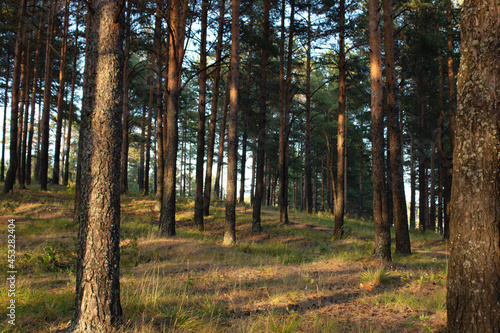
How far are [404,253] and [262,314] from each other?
7.09m

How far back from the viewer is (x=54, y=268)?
6.78 m

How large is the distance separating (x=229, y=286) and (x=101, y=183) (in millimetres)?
3391

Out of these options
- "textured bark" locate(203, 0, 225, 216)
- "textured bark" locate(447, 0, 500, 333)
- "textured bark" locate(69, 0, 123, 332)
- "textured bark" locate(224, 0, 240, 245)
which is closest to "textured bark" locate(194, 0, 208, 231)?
"textured bark" locate(203, 0, 225, 216)

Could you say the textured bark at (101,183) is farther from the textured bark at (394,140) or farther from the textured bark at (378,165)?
the textured bark at (394,140)

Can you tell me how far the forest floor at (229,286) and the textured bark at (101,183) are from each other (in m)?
0.43

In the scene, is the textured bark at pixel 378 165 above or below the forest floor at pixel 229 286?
→ above

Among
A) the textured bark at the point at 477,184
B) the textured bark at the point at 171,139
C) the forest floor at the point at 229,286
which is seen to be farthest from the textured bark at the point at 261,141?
the textured bark at the point at 477,184

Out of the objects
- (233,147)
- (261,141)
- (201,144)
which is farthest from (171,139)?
(261,141)

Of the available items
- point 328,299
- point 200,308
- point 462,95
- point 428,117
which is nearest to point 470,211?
point 462,95

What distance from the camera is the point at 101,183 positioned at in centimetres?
375

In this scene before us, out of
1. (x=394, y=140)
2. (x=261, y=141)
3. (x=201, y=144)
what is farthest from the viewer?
(x=261, y=141)

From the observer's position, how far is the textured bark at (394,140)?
9.34 meters

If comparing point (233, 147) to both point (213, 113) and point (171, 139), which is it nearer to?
point (171, 139)

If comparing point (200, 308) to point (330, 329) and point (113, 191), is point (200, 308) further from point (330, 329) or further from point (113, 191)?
point (113, 191)
